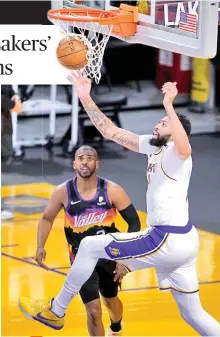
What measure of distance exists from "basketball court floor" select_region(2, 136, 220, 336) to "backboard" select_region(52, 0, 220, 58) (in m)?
2.74

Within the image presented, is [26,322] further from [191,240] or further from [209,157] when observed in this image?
[209,157]

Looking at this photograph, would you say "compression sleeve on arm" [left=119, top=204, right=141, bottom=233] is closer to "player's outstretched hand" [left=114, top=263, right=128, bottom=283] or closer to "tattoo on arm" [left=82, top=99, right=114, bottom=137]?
"player's outstretched hand" [left=114, top=263, right=128, bottom=283]

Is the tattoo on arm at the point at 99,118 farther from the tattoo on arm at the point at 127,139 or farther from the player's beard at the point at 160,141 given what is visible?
the player's beard at the point at 160,141

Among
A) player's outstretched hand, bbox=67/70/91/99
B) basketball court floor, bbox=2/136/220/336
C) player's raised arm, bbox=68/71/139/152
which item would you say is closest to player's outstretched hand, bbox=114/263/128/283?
player's raised arm, bbox=68/71/139/152

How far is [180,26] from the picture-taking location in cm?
914

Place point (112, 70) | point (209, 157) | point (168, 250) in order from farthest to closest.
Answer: point (112, 70) → point (209, 157) → point (168, 250)

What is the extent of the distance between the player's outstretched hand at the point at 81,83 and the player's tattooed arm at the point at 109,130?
54 millimetres

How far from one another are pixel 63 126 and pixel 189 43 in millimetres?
9899

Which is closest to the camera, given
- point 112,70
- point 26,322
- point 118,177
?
point 26,322

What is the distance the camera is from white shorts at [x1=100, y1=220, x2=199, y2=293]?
8.62 m

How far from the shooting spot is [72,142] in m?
17.2

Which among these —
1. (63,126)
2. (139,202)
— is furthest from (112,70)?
(139,202)

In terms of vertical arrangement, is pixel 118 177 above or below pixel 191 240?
below

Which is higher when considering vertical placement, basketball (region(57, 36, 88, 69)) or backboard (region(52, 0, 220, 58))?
backboard (region(52, 0, 220, 58))
